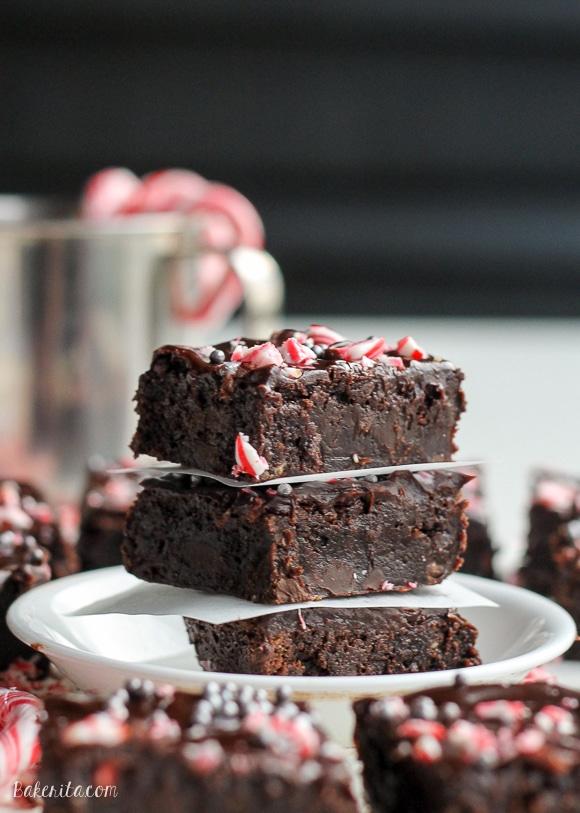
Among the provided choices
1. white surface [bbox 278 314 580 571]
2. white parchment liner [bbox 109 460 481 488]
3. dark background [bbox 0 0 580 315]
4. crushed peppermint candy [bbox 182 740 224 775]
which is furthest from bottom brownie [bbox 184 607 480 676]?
dark background [bbox 0 0 580 315]

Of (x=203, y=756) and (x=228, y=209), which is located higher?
(x=228, y=209)

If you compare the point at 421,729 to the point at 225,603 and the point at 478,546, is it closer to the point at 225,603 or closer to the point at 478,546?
the point at 225,603

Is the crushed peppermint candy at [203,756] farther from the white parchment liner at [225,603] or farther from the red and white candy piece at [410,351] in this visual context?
the red and white candy piece at [410,351]

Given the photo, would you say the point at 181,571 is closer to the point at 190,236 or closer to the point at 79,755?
the point at 79,755

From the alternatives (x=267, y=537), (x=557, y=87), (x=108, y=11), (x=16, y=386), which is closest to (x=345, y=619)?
(x=267, y=537)

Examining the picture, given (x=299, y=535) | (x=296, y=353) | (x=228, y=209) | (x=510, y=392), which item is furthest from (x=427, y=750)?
(x=510, y=392)

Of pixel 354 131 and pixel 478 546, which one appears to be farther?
pixel 354 131

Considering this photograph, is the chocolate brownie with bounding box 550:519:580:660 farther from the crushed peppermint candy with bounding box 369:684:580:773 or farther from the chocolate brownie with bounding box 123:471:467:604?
the crushed peppermint candy with bounding box 369:684:580:773

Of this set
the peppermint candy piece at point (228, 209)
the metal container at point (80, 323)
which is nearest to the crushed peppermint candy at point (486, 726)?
the metal container at point (80, 323)
